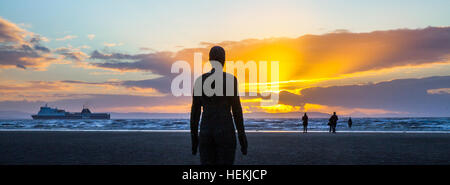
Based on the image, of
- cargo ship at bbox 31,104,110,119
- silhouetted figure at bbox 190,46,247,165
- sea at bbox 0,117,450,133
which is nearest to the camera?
silhouetted figure at bbox 190,46,247,165

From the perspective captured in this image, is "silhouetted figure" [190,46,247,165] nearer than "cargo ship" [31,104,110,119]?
Yes

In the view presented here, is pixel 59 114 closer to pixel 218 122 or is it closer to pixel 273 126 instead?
pixel 273 126

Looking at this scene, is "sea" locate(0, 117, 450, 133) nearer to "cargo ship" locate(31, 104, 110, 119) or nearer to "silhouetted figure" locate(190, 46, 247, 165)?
"silhouetted figure" locate(190, 46, 247, 165)

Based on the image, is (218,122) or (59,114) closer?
(218,122)

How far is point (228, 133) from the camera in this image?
5281mm

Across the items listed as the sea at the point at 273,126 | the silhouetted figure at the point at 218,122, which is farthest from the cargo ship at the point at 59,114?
the silhouetted figure at the point at 218,122

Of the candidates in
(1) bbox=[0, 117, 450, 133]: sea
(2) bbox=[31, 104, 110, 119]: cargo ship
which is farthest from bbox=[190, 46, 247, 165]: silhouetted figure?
(2) bbox=[31, 104, 110, 119]: cargo ship

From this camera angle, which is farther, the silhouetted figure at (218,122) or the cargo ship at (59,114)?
the cargo ship at (59,114)

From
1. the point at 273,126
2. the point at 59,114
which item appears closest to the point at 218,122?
the point at 273,126

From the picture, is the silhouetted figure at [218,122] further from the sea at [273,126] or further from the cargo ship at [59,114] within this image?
the cargo ship at [59,114]

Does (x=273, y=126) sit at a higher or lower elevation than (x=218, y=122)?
lower

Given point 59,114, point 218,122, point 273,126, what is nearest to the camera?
point 218,122

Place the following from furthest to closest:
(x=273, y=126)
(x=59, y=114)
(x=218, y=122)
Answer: (x=59, y=114), (x=273, y=126), (x=218, y=122)

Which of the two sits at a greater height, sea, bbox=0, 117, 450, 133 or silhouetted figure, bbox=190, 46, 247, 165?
silhouetted figure, bbox=190, 46, 247, 165
